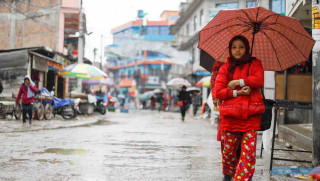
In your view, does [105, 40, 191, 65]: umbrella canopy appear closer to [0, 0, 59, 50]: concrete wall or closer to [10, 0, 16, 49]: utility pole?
[0, 0, 59, 50]: concrete wall

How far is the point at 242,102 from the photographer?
400cm

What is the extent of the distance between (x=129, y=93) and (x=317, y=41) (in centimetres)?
6699

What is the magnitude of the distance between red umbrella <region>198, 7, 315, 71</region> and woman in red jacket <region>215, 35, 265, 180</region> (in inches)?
31.8

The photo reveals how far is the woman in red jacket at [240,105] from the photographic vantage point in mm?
3934

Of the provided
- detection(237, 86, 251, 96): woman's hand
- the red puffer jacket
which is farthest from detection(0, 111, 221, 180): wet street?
detection(237, 86, 251, 96): woman's hand

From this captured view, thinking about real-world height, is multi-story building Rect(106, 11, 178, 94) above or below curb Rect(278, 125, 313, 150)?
above

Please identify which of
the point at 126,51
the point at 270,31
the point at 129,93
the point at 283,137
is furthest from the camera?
the point at 129,93

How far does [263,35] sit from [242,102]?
4.69 ft

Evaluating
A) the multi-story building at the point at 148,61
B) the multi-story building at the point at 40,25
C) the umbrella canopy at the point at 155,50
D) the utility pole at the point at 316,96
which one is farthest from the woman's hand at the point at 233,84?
the multi-story building at the point at 148,61

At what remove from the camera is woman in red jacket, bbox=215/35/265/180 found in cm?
393

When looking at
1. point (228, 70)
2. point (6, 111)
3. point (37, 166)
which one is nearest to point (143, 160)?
point (37, 166)

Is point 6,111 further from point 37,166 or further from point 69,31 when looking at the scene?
point 69,31

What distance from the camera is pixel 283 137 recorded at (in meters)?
9.73

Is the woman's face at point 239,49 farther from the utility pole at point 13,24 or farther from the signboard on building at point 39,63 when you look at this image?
the utility pole at point 13,24
